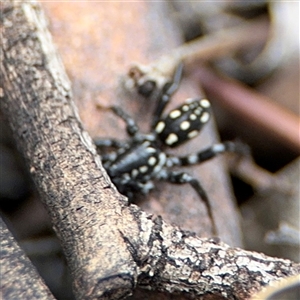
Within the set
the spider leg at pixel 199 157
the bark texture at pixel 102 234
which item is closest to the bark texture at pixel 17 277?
the bark texture at pixel 102 234

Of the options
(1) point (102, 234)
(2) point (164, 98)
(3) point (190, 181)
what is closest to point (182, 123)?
(2) point (164, 98)

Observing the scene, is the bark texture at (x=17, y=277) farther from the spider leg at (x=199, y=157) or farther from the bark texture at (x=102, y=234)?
the spider leg at (x=199, y=157)

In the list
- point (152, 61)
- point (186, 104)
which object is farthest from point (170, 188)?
point (152, 61)

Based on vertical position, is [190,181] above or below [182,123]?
below

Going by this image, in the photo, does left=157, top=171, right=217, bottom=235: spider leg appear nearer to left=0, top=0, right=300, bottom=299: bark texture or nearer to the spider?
the spider

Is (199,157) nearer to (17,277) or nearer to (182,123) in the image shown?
(182,123)

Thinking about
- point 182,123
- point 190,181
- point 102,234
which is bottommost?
point 190,181

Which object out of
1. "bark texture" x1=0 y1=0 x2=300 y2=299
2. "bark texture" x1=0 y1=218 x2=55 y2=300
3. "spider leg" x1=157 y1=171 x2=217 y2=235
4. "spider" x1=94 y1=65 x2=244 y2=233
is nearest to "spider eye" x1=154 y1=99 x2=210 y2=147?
"spider" x1=94 y1=65 x2=244 y2=233
